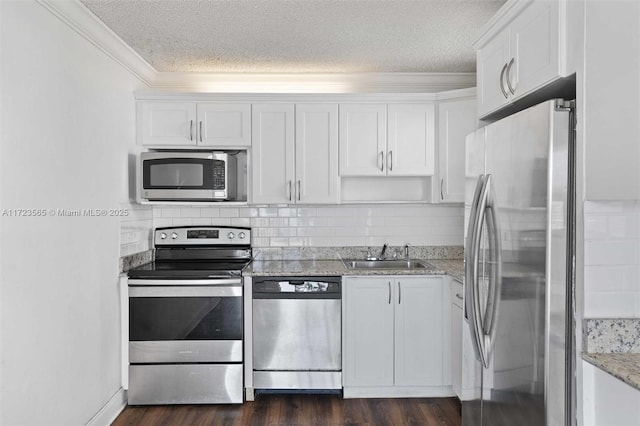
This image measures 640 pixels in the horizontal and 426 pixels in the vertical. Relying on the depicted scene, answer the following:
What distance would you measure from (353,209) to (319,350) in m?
1.22

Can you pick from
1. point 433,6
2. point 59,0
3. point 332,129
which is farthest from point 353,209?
point 59,0

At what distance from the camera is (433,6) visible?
2.63m

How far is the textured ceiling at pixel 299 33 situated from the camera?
2639 millimetres

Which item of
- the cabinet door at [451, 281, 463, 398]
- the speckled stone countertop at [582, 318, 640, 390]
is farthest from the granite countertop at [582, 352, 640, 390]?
the cabinet door at [451, 281, 463, 398]

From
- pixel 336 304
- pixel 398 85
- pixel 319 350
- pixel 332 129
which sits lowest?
pixel 319 350

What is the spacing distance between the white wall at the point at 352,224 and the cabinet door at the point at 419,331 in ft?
2.39

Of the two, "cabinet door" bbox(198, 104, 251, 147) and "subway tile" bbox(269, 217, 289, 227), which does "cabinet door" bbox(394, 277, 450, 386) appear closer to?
"subway tile" bbox(269, 217, 289, 227)

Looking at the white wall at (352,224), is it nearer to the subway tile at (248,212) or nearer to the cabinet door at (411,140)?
the subway tile at (248,212)

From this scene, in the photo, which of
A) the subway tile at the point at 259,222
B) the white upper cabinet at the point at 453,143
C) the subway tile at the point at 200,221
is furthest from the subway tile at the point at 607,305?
the subway tile at the point at 200,221

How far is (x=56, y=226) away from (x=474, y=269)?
2.04 meters

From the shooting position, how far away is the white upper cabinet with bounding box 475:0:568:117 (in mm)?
1666

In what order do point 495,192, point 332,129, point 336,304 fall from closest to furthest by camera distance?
1. point 495,192
2. point 336,304
3. point 332,129

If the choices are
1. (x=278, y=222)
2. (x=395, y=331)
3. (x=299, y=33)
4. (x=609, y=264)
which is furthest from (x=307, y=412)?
(x=299, y=33)

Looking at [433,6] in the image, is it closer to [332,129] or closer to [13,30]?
[332,129]
